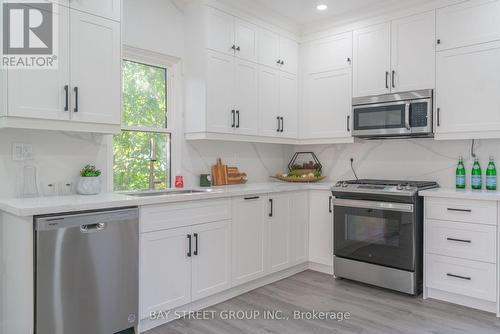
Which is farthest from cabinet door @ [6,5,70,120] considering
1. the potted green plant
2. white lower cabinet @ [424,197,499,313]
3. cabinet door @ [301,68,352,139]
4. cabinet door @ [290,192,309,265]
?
white lower cabinet @ [424,197,499,313]

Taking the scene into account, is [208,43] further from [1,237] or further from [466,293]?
[466,293]

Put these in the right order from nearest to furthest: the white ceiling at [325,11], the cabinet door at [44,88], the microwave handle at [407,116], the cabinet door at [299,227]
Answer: the cabinet door at [44,88], the microwave handle at [407,116], the white ceiling at [325,11], the cabinet door at [299,227]

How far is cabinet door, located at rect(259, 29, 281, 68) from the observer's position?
3814mm

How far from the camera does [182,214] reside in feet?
8.91

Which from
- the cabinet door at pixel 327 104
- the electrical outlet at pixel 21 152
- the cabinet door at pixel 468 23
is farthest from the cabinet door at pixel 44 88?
the cabinet door at pixel 468 23

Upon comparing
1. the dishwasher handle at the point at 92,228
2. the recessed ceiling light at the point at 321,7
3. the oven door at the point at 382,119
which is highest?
the recessed ceiling light at the point at 321,7

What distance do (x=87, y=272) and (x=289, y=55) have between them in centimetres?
307

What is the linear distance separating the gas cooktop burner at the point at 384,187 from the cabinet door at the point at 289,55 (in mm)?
1472

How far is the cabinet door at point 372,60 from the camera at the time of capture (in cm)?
361

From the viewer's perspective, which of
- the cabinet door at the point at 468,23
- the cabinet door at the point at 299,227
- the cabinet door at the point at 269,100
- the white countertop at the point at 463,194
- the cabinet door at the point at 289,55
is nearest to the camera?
the white countertop at the point at 463,194

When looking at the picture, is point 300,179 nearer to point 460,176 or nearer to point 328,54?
point 328,54

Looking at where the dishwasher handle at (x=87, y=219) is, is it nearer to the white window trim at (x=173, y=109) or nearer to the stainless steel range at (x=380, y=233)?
the white window trim at (x=173, y=109)

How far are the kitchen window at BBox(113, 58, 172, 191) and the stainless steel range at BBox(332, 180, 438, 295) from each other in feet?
5.54

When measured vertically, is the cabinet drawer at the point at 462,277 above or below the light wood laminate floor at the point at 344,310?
above
